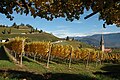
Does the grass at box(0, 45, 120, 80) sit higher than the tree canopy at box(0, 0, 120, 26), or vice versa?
the tree canopy at box(0, 0, 120, 26)

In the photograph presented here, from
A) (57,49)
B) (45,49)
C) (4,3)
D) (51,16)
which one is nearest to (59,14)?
(51,16)

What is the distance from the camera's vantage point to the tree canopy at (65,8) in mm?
16328

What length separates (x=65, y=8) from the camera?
18875 mm

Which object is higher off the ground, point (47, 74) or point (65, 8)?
point (65, 8)

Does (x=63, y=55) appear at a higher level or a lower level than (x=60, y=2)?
lower

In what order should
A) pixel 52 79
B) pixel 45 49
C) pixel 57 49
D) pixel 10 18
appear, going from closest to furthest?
1. pixel 52 79
2. pixel 10 18
3. pixel 45 49
4. pixel 57 49

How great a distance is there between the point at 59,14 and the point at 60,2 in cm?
323

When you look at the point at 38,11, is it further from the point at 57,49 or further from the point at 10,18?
the point at 57,49

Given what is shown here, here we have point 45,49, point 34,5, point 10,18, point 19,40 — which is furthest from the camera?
point 45,49

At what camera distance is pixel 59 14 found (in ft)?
69.5

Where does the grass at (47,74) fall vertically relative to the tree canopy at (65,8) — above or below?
below

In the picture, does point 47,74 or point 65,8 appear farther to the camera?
point 47,74

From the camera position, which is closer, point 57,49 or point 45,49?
point 45,49

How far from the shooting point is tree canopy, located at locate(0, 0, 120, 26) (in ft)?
53.6
